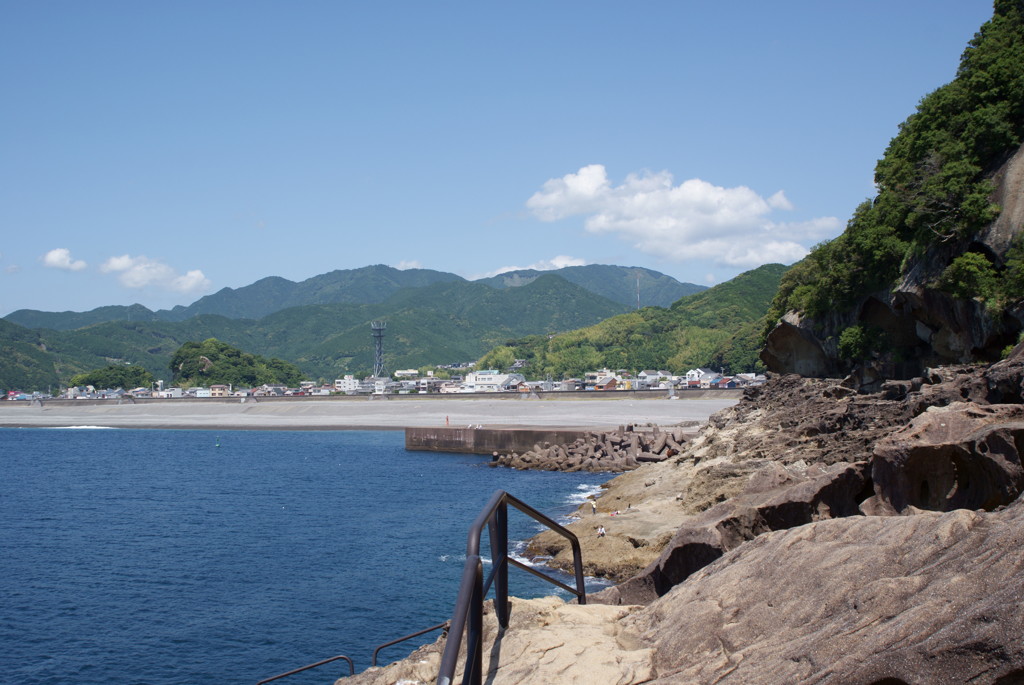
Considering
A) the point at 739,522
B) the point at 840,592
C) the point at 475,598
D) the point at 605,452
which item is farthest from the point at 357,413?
the point at 475,598

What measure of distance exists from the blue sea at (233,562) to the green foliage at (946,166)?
54.7 ft

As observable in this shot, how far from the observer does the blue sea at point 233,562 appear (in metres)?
18.4

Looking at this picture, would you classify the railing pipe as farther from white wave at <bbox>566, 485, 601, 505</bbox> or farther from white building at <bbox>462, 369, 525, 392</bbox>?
white building at <bbox>462, 369, 525, 392</bbox>

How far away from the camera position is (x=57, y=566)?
27156mm

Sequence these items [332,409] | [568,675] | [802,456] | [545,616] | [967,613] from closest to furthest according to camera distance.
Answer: [967,613]
[568,675]
[545,616]
[802,456]
[332,409]

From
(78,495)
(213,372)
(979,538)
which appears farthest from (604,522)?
(213,372)

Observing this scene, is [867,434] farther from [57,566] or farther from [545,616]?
[57,566]

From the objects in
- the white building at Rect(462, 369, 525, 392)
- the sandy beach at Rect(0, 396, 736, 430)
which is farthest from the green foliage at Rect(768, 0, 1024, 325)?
the white building at Rect(462, 369, 525, 392)

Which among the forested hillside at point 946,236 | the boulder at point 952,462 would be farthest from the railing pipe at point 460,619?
the forested hillside at point 946,236

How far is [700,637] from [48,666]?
16.3 meters

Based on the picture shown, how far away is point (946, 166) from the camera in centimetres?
3070

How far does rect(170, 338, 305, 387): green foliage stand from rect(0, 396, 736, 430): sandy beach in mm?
52941

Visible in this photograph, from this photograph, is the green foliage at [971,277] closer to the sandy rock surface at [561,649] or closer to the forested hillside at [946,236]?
the forested hillside at [946,236]

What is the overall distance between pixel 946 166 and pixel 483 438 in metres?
37.9
